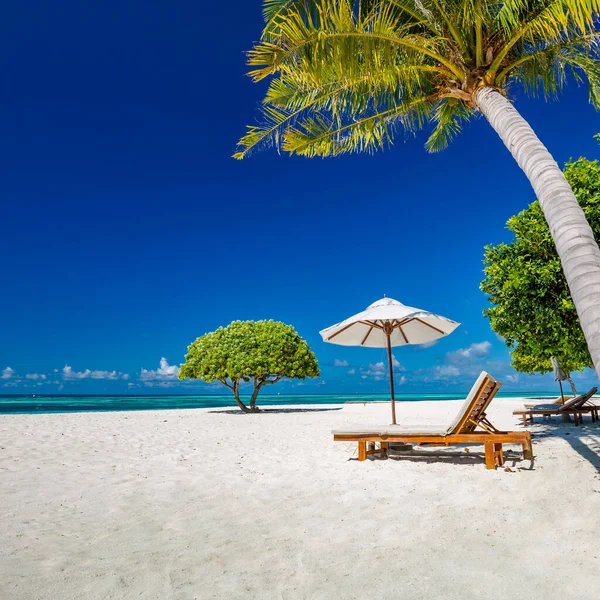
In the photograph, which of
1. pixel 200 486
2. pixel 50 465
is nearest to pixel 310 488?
pixel 200 486

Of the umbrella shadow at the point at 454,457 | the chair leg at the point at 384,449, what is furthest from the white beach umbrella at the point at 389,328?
the chair leg at the point at 384,449

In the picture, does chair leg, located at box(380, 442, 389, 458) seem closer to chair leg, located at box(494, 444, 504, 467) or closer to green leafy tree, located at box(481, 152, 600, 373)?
chair leg, located at box(494, 444, 504, 467)

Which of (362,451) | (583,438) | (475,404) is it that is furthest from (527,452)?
(583,438)

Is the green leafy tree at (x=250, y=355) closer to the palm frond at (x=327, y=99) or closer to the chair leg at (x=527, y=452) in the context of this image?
the palm frond at (x=327, y=99)

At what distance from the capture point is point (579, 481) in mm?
5316

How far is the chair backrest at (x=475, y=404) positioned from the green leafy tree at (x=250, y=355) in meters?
14.5

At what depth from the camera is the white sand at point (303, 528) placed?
9.89 ft

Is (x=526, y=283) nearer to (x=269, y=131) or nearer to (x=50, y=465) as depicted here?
(x=269, y=131)

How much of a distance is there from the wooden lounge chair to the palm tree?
→ 2.78 metres

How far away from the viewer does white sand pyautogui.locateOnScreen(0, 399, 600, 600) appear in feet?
9.89

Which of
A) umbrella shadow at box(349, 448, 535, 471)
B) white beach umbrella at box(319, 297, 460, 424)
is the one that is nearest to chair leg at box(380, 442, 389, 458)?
umbrella shadow at box(349, 448, 535, 471)

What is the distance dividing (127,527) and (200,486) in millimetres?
1712

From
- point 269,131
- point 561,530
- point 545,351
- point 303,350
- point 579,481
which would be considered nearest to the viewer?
point 561,530

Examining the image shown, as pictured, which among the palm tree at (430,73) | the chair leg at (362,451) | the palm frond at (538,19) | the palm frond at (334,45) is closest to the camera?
the palm tree at (430,73)
